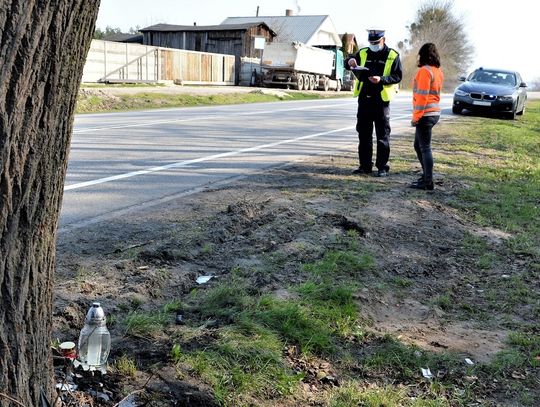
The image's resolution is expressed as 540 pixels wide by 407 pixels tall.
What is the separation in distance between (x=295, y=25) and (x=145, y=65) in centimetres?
3994

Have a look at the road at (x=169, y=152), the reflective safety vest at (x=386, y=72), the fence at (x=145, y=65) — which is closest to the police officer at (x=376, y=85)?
the reflective safety vest at (x=386, y=72)

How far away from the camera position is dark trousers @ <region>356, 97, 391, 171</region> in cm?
909

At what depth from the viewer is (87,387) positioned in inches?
116

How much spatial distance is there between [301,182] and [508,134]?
10.3 meters

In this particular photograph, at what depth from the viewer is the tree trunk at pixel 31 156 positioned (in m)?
2.05

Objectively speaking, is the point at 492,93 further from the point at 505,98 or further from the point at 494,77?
the point at 494,77

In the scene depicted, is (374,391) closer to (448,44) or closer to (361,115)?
(361,115)

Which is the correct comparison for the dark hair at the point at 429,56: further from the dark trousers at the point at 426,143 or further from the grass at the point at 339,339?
the grass at the point at 339,339

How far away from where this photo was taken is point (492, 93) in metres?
23.0

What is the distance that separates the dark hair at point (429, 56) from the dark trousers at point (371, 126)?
0.92 metres

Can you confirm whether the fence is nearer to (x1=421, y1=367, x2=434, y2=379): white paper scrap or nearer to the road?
the road

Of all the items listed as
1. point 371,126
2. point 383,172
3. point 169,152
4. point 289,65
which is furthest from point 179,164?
point 289,65

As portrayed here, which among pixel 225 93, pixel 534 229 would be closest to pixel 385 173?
pixel 534 229

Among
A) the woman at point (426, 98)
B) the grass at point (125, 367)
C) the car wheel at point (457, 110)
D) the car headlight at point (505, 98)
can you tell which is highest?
the woman at point (426, 98)
